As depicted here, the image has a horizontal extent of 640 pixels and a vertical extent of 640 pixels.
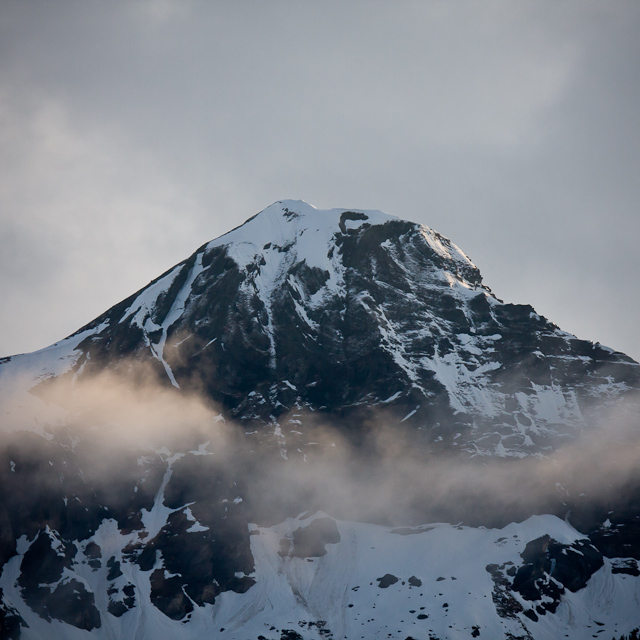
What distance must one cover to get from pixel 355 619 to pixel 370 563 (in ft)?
63.7

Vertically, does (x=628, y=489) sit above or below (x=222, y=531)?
above

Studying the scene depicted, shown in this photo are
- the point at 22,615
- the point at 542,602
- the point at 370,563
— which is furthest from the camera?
the point at 370,563

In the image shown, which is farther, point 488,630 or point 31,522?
point 31,522

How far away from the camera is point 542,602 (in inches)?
6929

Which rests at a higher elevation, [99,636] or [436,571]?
[436,571]

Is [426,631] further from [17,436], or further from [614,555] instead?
[17,436]

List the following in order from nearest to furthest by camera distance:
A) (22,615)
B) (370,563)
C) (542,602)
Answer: (22,615) → (542,602) → (370,563)

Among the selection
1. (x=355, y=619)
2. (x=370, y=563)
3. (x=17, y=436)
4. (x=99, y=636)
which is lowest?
(x=99, y=636)

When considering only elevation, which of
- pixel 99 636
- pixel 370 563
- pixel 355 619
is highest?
pixel 370 563

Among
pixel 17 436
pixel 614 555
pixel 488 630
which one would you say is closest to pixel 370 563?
pixel 488 630

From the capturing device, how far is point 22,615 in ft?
543

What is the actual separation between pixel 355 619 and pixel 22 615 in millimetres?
71822

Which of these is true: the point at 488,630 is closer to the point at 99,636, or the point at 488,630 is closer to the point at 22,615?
the point at 99,636

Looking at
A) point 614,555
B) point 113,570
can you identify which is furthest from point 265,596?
point 614,555
